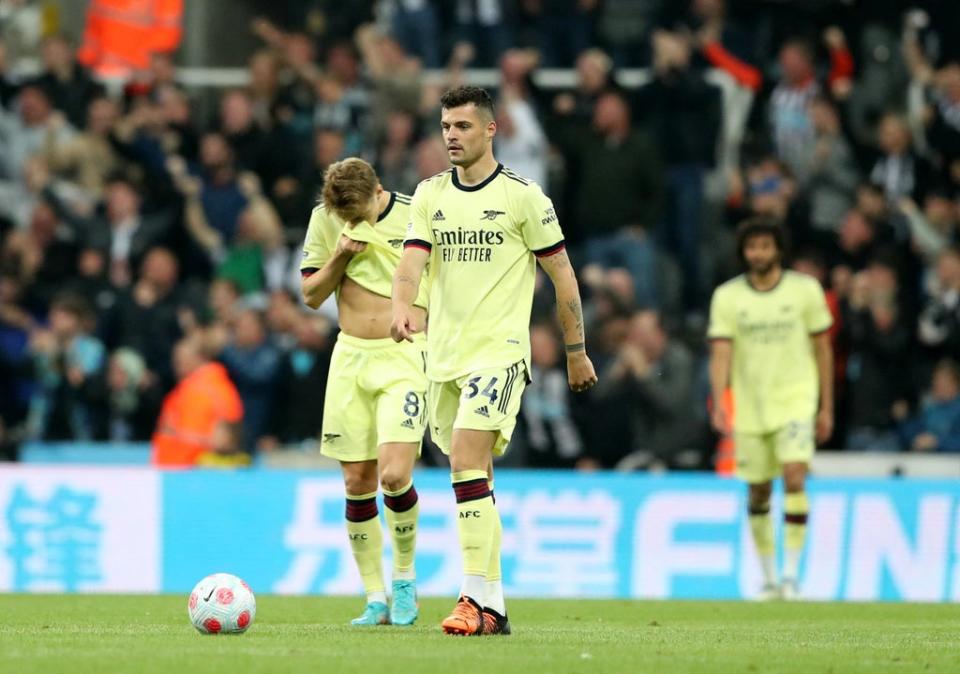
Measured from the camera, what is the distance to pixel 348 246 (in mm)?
10094

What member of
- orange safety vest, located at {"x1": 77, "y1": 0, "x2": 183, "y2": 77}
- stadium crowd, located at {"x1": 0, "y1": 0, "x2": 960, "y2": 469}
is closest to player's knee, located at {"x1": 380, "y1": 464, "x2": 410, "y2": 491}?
stadium crowd, located at {"x1": 0, "y1": 0, "x2": 960, "y2": 469}

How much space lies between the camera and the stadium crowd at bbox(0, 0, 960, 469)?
17.3 m

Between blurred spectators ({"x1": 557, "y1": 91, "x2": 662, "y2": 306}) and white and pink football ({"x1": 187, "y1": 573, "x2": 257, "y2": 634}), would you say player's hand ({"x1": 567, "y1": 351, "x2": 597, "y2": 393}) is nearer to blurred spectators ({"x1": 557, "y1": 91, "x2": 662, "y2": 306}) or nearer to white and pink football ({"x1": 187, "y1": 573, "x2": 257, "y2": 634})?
white and pink football ({"x1": 187, "y1": 573, "x2": 257, "y2": 634})

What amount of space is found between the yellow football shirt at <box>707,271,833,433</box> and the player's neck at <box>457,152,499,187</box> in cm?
540

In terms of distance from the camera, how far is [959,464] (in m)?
16.1

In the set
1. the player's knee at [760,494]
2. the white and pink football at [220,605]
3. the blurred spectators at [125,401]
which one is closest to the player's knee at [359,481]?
the white and pink football at [220,605]

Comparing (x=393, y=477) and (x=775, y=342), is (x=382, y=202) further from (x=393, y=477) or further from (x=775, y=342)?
(x=775, y=342)

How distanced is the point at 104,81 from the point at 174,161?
1.67 metres

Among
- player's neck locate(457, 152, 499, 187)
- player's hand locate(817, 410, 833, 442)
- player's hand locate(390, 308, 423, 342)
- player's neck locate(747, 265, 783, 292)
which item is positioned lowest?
player's hand locate(817, 410, 833, 442)

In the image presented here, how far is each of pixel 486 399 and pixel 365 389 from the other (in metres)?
1.33

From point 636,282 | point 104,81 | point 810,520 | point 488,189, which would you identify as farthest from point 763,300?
point 104,81

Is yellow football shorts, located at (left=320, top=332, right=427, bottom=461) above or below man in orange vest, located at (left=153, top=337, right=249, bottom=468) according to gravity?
above

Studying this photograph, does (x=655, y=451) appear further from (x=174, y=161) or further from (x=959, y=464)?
(x=174, y=161)

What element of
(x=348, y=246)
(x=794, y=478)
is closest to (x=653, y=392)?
(x=794, y=478)
